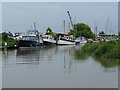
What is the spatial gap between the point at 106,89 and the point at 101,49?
651 inches

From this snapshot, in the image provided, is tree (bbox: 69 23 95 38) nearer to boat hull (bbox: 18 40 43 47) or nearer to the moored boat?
the moored boat

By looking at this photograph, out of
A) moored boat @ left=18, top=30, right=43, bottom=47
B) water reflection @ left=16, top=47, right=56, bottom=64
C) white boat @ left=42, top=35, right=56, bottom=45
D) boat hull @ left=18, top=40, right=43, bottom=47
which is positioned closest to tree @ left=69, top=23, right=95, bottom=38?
white boat @ left=42, top=35, right=56, bottom=45

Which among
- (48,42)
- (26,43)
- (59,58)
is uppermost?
(26,43)

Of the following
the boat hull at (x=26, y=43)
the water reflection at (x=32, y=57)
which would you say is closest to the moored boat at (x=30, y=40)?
the boat hull at (x=26, y=43)

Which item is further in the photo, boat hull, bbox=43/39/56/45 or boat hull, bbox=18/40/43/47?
boat hull, bbox=43/39/56/45

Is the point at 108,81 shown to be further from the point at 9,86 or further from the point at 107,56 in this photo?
the point at 107,56

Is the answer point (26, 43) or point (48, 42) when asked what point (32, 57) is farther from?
point (48, 42)

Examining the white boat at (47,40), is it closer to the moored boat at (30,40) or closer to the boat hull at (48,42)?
the boat hull at (48,42)

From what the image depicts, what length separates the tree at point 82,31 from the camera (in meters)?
105

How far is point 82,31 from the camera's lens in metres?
107

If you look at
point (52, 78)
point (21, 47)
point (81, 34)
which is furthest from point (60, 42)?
point (52, 78)

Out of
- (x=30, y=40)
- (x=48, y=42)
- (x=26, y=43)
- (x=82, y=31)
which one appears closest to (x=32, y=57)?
(x=26, y=43)

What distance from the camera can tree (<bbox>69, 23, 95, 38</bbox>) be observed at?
105250 mm

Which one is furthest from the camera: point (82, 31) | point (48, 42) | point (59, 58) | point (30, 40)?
point (82, 31)
